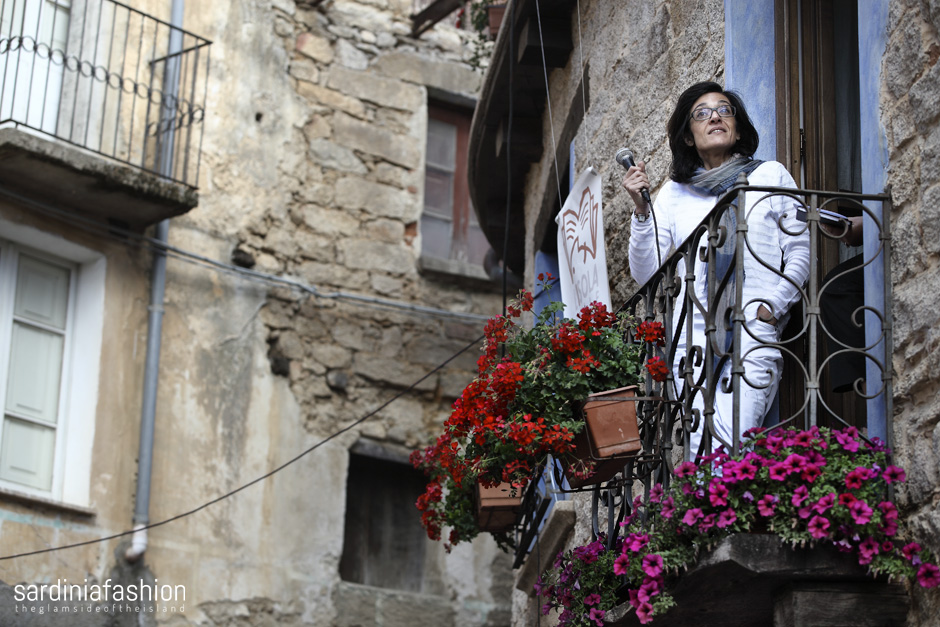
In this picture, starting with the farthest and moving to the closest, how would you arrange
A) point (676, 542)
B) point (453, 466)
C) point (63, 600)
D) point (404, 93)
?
point (404, 93) < point (63, 600) < point (453, 466) < point (676, 542)

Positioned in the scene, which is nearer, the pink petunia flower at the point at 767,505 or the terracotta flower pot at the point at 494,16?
the pink petunia flower at the point at 767,505

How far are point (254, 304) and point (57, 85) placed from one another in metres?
1.98

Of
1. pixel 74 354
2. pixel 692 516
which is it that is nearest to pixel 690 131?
pixel 692 516

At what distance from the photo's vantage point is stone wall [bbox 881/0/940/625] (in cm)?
384

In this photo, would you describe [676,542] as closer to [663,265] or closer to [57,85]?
[663,265]

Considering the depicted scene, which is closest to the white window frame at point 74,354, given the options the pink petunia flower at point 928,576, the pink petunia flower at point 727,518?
the pink petunia flower at point 727,518

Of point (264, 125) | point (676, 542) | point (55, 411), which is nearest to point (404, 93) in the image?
point (264, 125)

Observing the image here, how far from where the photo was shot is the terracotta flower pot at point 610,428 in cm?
465

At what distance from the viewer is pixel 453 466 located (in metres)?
5.36

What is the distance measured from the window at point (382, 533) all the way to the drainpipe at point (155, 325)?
5.68 feet

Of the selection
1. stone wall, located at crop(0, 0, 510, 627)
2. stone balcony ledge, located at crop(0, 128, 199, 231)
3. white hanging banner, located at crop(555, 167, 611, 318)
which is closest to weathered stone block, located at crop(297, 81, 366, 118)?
stone wall, located at crop(0, 0, 510, 627)

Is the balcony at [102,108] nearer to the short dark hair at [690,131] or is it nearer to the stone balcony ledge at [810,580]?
the short dark hair at [690,131]

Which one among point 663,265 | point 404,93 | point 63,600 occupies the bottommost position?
point 63,600

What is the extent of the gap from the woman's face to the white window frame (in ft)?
15.9
